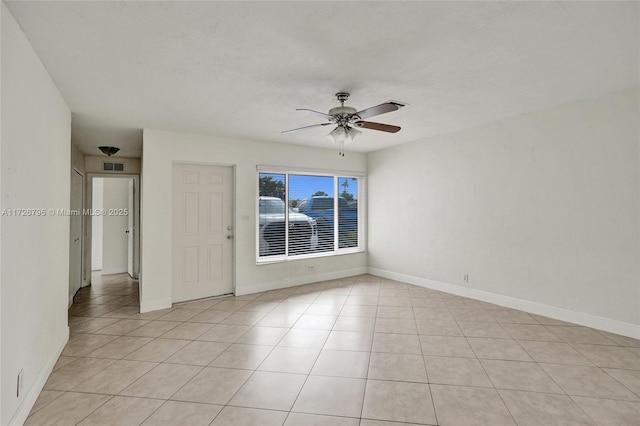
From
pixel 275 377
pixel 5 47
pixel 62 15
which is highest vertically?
pixel 62 15

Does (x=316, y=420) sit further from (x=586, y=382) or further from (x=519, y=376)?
(x=586, y=382)

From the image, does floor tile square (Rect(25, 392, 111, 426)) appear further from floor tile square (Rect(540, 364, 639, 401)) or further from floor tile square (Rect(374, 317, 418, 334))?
floor tile square (Rect(540, 364, 639, 401))

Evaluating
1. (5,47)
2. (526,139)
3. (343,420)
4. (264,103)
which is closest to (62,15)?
(5,47)

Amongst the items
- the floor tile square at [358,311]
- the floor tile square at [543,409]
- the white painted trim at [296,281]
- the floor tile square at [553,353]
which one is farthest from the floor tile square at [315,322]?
the floor tile square at [553,353]

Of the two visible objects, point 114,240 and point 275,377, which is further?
point 114,240

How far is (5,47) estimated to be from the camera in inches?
69.3

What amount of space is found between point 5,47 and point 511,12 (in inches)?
114

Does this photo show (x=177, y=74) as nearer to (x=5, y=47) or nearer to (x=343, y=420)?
(x=5, y=47)

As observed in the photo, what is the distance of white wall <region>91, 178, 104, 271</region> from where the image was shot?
23.4ft

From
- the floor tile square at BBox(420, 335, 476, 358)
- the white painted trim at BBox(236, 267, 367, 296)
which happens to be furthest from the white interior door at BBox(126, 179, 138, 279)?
the floor tile square at BBox(420, 335, 476, 358)

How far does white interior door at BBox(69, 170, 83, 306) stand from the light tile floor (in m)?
0.99

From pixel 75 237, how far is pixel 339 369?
4845 mm

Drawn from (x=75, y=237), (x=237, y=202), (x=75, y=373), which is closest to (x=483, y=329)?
(x=237, y=202)

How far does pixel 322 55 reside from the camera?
7.79ft
